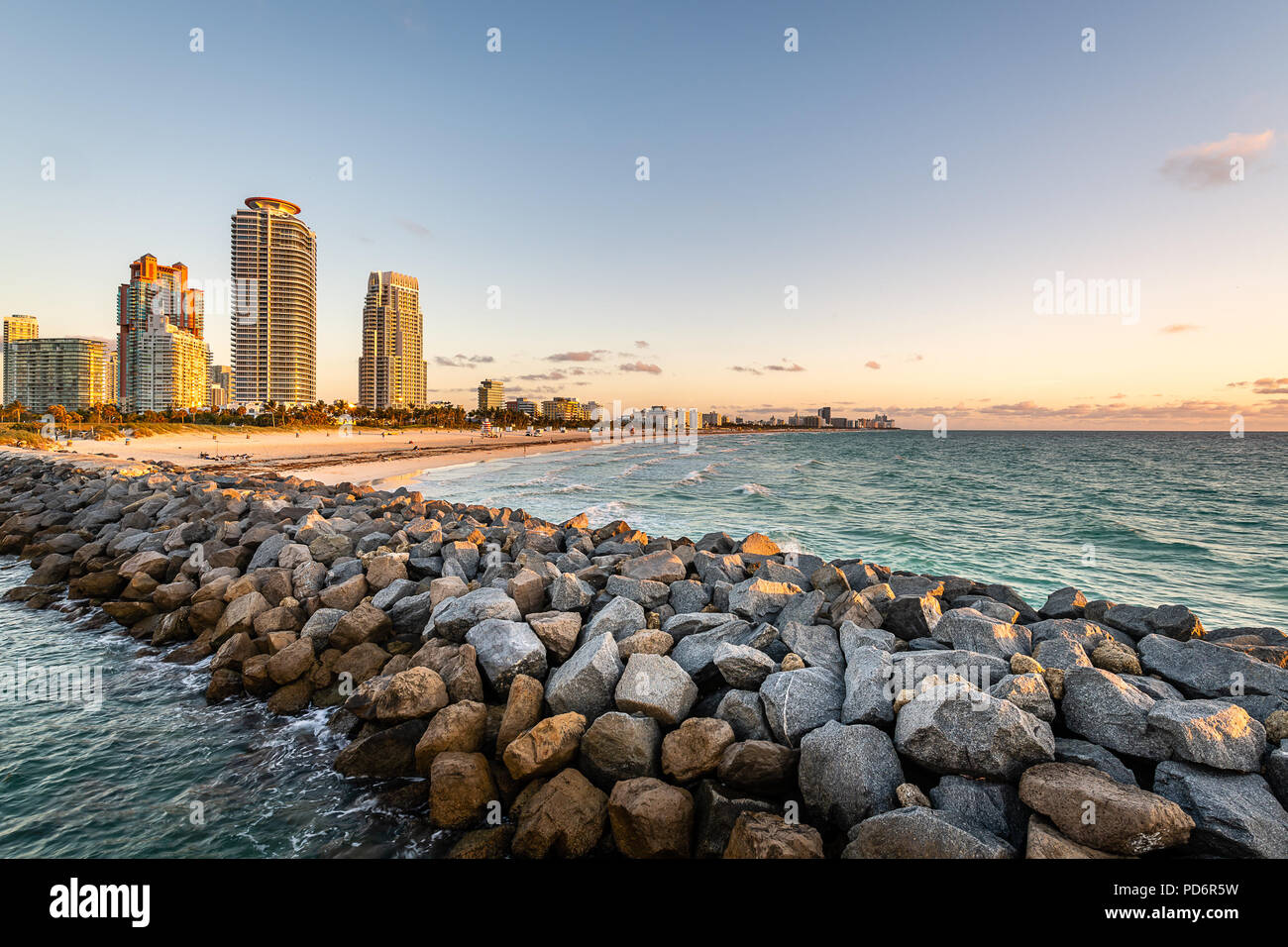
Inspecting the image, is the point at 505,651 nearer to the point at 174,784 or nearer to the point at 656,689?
the point at 656,689

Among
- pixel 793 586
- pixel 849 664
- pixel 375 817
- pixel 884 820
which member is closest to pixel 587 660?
pixel 375 817

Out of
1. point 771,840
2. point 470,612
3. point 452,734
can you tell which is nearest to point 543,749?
point 452,734

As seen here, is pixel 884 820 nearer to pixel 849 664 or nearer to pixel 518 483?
pixel 849 664

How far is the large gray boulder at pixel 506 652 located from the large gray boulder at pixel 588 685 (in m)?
0.46

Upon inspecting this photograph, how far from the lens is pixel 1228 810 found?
143 inches

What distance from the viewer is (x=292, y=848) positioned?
4469 millimetres

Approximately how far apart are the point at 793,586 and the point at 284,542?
8.76m

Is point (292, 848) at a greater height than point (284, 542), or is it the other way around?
point (284, 542)

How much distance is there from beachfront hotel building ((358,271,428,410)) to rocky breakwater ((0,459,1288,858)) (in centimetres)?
19558

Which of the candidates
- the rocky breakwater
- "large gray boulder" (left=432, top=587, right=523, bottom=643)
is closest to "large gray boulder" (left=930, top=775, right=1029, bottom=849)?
the rocky breakwater

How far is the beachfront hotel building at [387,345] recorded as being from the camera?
625 feet

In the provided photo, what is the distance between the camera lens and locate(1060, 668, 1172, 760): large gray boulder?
4215mm

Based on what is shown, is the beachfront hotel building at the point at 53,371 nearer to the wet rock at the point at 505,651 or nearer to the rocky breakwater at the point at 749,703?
the rocky breakwater at the point at 749,703

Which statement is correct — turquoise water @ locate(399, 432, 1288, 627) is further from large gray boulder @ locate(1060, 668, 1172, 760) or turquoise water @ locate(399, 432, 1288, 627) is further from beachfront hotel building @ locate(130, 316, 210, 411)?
beachfront hotel building @ locate(130, 316, 210, 411)
